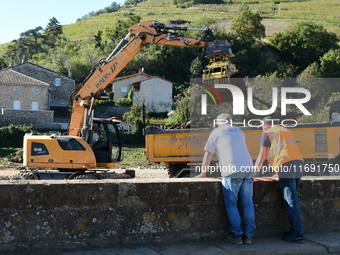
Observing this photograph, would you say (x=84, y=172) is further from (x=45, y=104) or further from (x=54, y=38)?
(x=54, y=38)

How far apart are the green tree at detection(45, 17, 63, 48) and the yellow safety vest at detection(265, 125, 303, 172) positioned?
365ft

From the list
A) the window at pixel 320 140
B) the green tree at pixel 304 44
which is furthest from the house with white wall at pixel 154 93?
the window at pixel 320 140

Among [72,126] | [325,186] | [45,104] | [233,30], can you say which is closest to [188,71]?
[233,30]

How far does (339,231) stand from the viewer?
18.8ft

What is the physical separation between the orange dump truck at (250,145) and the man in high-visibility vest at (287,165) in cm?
689

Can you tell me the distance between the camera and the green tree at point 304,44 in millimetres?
70375

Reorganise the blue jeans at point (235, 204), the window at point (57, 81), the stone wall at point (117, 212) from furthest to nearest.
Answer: the window at point (57, 81) < the blue jeans at point (235, 204) < the stone wall at point (117, 212)

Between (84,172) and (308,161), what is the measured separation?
661 cm

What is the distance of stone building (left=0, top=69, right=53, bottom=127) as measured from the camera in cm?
4472

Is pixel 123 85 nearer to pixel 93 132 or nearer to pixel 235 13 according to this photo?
pixel 93 132

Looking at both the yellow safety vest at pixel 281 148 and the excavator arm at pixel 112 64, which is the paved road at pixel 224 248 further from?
the excavator arm at pixel 112 64

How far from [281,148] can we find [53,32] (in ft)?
379

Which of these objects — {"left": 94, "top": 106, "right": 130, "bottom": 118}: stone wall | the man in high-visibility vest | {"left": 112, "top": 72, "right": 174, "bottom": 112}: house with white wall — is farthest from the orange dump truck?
{"left": 94, "top": 106, "right": 130, "bottom": 118}: stone wall

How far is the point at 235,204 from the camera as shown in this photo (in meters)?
5.12
